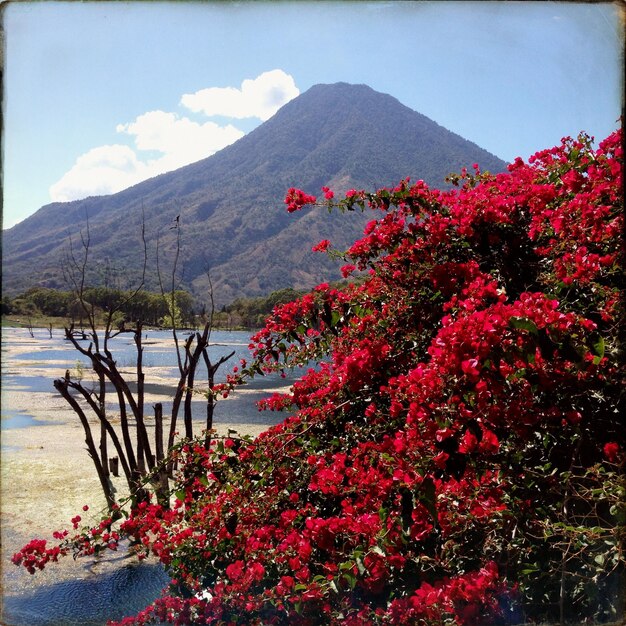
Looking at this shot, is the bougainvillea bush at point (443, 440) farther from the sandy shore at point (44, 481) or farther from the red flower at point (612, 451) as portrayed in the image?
the sandy shore at point (44, 481)

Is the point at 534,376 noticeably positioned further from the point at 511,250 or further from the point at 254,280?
the point at 254,280

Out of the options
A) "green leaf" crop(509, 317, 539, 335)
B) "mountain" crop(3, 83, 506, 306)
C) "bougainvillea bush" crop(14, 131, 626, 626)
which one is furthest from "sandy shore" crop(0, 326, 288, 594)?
"mountain" crop(3, 83, 506, 306)

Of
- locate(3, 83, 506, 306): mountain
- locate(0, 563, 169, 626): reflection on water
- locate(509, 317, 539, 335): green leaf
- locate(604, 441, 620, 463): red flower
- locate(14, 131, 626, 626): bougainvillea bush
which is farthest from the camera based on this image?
locate(3, 83, 506, 306): mountain

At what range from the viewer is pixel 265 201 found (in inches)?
5591

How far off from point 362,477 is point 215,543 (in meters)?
0.95

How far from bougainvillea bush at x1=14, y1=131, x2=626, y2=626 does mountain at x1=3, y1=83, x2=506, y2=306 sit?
8576cm

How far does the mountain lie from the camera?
110 metres

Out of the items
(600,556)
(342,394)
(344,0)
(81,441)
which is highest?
(344,0)

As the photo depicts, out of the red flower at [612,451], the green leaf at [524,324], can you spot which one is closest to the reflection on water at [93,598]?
the red flower at [612,451]

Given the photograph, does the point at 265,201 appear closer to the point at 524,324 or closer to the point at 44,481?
the point at 44,481

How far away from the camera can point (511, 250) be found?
2961mm

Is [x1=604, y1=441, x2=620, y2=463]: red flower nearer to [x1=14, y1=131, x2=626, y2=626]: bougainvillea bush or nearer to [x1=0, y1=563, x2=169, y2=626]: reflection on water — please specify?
[x1=14, y1=131, x2=626, y2=626]: bougainvillea bush

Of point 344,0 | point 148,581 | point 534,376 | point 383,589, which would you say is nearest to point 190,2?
point 344,0

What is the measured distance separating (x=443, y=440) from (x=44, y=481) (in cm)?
776
